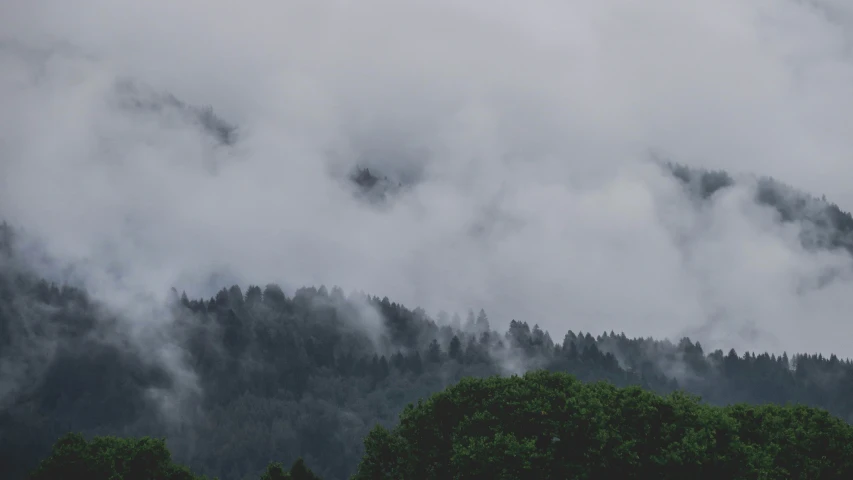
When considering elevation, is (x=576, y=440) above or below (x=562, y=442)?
above

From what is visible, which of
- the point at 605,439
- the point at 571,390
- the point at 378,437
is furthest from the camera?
the point at 378,437

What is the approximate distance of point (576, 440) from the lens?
220 feet

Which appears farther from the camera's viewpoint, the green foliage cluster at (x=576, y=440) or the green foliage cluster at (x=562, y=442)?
the green foliage cluster at (x=562, y=442)

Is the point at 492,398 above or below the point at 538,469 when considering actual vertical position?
above

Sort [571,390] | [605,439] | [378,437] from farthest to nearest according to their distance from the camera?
[378,437]
[571,390]
[605,439]

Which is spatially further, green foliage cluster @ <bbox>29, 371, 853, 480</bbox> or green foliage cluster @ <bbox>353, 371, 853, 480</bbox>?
green foliage cluster @ <bbox>29, 371, 853, 480</bbox>

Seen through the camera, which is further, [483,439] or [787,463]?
[787,463]

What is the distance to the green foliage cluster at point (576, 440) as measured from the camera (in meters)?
65.1

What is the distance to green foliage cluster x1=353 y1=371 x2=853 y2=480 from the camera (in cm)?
6512

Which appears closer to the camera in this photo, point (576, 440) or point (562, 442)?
point (576, 440)

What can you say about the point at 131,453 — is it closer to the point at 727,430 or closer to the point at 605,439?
the point at 605,439

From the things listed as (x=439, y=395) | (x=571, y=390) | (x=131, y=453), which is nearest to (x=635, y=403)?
(x=571, y=390)

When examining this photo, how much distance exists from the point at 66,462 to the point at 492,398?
33.8 metres

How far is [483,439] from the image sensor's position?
6669cm
